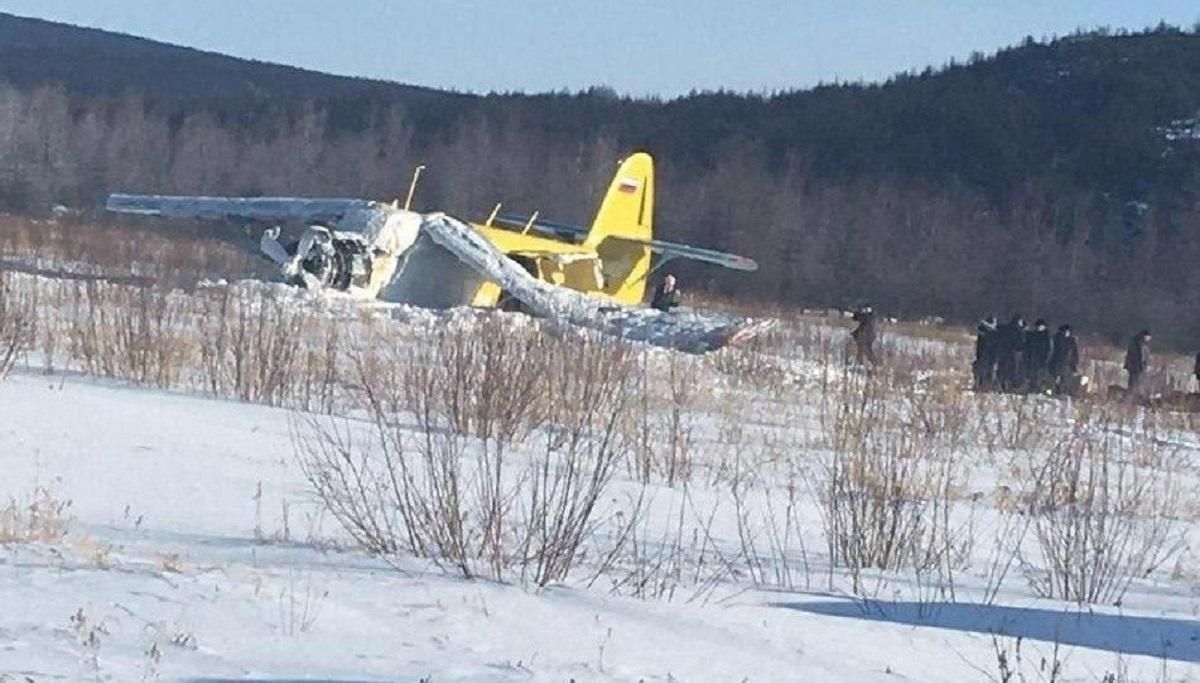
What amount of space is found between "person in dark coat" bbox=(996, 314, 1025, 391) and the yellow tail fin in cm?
923

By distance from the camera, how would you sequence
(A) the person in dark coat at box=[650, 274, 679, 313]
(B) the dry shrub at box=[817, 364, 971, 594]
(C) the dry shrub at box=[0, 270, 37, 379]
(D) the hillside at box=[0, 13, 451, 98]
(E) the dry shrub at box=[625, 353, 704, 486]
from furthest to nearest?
(D) the hillside at box=[0, 13, 451, 98]
(A) the person in dark coat at box=[650, 274, 679, 313]
(C) the dry shrub at box=[0, 270, 37, 379]
(E) the dry shrub at box=[625, 353, 704, 486]
(B) the dry shrub at box=[817, 364, 971, 594]

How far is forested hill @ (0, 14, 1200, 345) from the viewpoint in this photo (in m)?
80.6

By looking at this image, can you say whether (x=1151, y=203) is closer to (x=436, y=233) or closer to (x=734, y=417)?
(x=436, y=233)

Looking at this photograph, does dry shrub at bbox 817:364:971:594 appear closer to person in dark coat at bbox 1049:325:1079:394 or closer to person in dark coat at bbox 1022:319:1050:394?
person in dark coat at bbox 1022:319:1050:394

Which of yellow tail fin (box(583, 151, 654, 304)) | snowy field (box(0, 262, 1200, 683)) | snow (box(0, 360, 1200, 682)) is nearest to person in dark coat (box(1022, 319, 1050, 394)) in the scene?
snowy field (box(0, 262, 1200, 683))

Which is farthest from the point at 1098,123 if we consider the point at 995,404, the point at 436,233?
the point at 995,404

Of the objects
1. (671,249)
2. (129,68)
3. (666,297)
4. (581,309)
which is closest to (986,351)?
(581,309)

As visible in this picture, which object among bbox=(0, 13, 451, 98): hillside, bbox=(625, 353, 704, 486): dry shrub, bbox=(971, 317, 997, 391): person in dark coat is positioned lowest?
bbox=(971, 317, 997, 391): person in dark coat

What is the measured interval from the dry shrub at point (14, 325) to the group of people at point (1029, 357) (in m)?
11.2

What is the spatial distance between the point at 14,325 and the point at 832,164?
315 ft

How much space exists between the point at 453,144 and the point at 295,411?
9034 cm

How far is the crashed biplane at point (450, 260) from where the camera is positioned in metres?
26.0

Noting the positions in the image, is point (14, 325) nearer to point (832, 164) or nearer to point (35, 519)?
point (35, 519)

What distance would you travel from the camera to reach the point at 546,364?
38.9ft
